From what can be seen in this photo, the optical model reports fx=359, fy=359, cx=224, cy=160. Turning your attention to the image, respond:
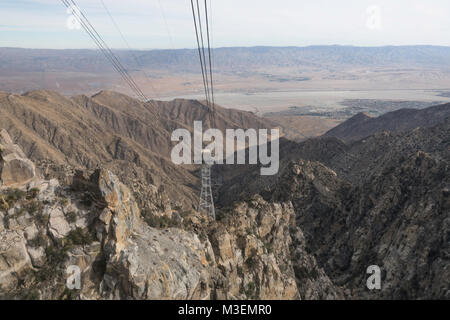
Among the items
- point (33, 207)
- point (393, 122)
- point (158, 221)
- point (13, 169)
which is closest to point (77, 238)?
point (33, 207)

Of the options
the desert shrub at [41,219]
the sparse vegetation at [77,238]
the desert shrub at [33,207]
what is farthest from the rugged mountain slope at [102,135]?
the sparse vegetation at [77,238]

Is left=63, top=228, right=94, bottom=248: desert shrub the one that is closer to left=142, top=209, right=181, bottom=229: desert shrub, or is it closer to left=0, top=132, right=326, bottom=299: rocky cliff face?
left=0, top=132, right=326, bottom=299: rocky cliff face

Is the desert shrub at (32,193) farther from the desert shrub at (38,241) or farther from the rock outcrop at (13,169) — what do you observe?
the desert shrub at (38,241)

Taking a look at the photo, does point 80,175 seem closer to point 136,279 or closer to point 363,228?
point 136,279

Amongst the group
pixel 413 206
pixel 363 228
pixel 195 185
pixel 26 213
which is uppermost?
pixel 26 213

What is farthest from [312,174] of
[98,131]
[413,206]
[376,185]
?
[98,131]

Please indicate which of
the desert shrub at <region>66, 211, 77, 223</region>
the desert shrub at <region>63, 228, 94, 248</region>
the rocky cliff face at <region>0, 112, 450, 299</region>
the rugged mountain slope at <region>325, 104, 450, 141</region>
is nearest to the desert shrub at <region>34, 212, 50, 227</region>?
the rocky cliff face at <region>0, 112, 450, 299</region>

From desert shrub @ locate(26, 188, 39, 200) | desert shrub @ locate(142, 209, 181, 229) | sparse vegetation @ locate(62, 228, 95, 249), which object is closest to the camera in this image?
sparse vegetation @ locate(62, 228, 95, 249)
